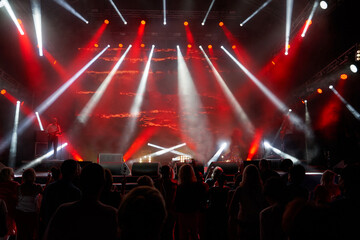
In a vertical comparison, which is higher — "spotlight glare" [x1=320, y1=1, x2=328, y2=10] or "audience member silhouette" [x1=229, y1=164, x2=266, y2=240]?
"spotlight glare" [x1=320, y1=1, x2=328, y2=10]

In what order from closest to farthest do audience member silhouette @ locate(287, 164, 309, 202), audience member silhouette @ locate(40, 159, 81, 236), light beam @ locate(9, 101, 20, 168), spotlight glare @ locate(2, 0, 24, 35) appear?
audience member silhouette @ locate(40, 159, 81, 236), audience member silhouette @ locate(287, 164, 309, 202), spotlight glare @ locate(2, 0, 24, 35), light beam @ locate(9, 101, 20, 168)

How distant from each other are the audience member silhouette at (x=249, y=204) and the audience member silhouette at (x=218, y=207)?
90 centimetres

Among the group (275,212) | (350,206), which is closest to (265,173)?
(275,212)

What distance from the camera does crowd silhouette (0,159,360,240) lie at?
3.69 ft

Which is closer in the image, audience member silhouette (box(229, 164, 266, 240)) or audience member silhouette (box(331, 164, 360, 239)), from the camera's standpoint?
audience member silhouette (box(331, 164, 360, 239))

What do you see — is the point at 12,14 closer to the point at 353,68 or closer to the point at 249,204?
the point at 249,204

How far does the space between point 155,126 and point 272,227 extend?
36.4 ft

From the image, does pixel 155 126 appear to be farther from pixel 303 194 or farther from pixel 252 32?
pixel 303 194

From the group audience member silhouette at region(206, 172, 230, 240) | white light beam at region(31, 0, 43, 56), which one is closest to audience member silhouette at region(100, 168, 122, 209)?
audience member silhouette at region(206, 172, 230, 240)

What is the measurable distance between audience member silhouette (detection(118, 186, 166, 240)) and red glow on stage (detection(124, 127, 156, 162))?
1176 centimetres

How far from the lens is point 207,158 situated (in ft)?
41.9

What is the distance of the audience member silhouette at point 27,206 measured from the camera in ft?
10.7

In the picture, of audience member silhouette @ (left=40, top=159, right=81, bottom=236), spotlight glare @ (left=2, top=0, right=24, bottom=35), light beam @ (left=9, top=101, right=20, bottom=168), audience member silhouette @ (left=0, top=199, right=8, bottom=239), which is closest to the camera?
audience member silhouette @ (left=0, top=199, right=8, bottom=239)

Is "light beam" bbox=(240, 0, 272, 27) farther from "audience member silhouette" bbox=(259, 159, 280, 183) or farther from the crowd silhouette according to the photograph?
"audience member silhouette" bbox=(259, 159, 280, 183)
